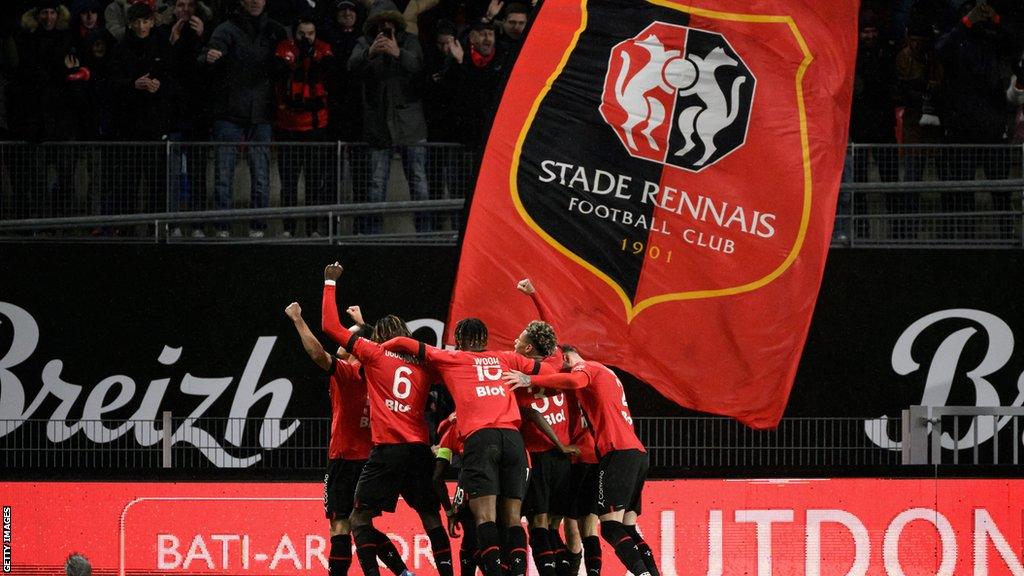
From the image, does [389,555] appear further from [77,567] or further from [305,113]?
[305,113]

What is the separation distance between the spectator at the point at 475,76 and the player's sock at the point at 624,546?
4532mm

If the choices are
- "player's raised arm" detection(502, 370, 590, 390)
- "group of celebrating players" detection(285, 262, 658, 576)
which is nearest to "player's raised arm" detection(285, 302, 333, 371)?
"group of celebrating players" detection(285, 262, 658, 576)

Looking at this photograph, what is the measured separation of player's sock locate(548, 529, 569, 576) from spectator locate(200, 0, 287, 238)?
4443mm

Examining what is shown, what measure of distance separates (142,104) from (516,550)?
6.13 m

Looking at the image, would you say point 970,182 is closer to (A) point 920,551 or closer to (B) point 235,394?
(A) point 920,551

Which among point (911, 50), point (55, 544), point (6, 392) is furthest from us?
point (911, 50)

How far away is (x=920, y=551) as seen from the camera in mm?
12414

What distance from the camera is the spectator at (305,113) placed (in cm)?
1451

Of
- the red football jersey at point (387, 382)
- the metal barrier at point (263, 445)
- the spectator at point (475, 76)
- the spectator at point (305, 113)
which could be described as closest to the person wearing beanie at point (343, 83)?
the spectator at point (305, 113)

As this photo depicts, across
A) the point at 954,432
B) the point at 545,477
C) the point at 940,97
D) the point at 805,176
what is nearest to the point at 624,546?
the point at 545,477

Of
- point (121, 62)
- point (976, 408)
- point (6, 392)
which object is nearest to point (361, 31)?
point (121, 62)

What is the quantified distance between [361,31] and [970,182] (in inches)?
224

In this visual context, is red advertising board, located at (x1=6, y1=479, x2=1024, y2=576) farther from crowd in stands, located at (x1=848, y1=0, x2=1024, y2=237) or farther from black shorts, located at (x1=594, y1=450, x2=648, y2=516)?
crowd in stands, located at (x1=848, y1=0, x2=1024, y2=237)

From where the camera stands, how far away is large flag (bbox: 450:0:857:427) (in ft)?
43.1
